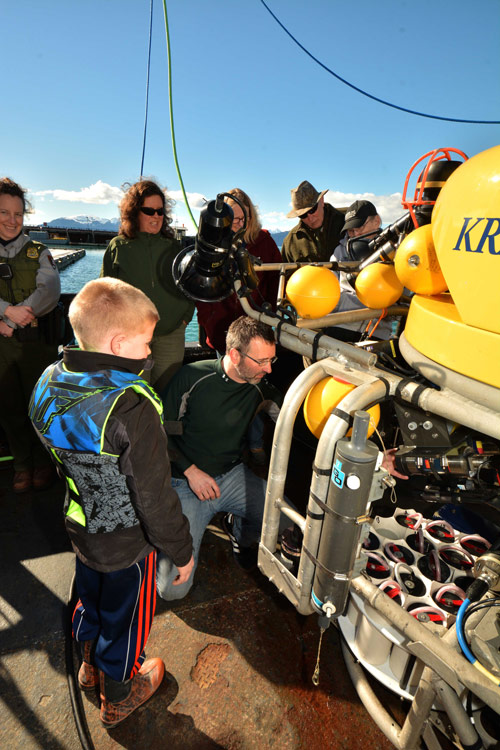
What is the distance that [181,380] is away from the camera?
259 cm

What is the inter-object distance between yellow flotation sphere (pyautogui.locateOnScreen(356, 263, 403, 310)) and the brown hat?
2329 mm

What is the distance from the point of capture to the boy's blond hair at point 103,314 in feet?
4.76

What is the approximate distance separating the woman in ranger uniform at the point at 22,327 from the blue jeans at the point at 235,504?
1.65 metres

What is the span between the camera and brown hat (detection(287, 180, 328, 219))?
12.5 feet

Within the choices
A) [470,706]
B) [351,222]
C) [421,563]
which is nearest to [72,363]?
[421,563]

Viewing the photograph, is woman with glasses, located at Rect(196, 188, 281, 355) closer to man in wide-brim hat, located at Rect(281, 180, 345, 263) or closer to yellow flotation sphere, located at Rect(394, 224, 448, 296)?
man in wide-brim hat, located at Rect(281, 180, 345, 263)

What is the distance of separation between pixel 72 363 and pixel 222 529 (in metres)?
2.05

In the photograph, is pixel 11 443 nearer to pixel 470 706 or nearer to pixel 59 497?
pixel 59 497

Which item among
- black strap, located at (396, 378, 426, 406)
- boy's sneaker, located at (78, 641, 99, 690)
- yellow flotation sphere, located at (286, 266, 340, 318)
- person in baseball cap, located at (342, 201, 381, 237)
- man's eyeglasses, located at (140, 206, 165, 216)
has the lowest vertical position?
boy's sneaker, located at (78, 641, 99, 690)

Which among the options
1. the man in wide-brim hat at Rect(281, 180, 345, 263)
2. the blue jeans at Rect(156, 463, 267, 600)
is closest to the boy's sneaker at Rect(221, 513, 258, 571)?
the blue jeans at Rect(156, 463, 267, 600)

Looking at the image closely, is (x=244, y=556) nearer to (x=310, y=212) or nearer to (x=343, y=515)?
(x=343, y=515)

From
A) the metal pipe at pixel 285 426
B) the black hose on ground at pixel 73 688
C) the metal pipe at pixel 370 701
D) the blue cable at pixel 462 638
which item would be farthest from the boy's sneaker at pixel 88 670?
the blue cable at pixel 462 638

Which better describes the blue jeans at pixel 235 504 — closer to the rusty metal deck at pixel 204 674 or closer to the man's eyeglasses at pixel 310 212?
the rusty metal deck at pixel 204 674

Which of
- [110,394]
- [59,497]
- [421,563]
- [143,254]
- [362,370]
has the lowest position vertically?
[59,497]
